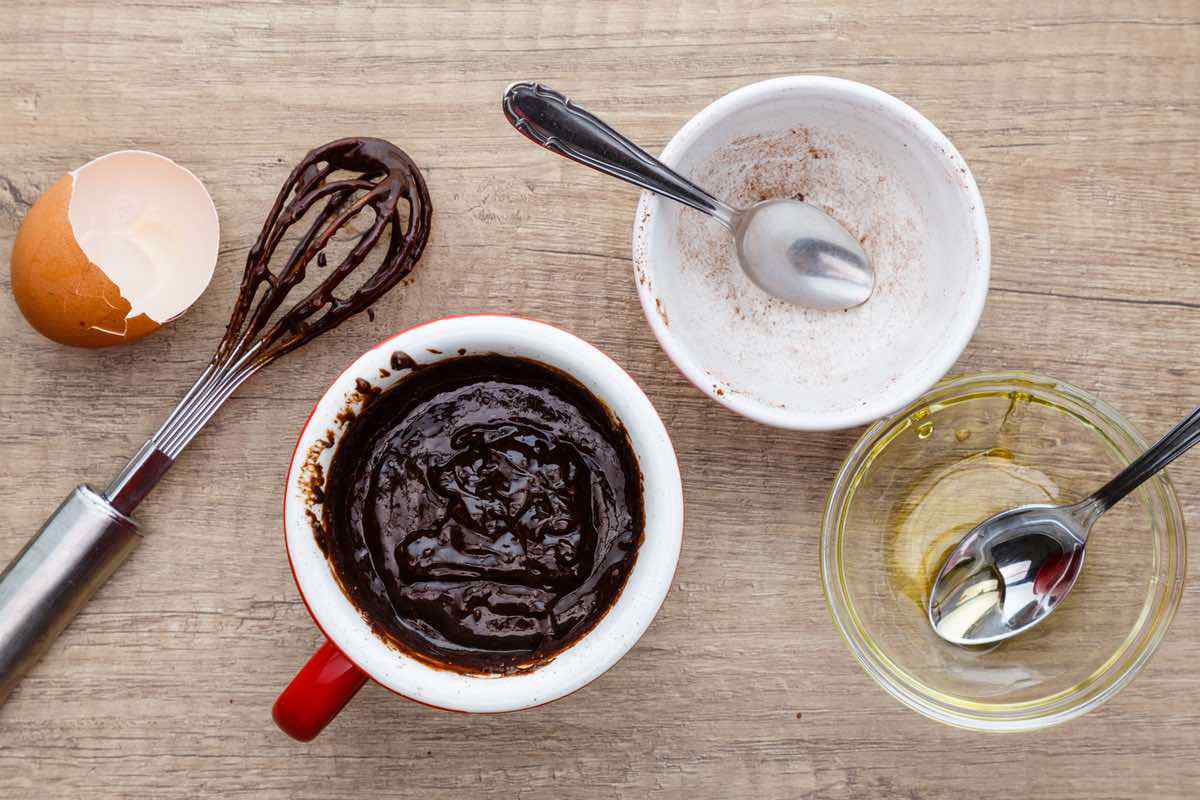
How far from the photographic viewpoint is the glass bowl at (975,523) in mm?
1122

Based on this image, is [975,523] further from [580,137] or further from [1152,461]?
[580,137]

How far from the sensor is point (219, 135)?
1201mm

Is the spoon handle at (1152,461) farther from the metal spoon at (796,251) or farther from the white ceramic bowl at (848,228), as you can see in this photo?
the metal spoon at (796,251)

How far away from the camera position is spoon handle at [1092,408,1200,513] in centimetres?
99

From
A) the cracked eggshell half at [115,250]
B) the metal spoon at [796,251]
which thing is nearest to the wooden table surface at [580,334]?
the cracked eggshell half at [115,250]

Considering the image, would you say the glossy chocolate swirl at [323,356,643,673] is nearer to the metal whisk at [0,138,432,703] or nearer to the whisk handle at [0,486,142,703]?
the metal whisk at [0,138,432,703]

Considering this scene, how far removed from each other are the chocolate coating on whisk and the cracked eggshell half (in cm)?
7

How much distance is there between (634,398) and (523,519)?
0.67 feet

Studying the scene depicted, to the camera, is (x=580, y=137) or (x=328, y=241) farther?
(x=328, y=241)

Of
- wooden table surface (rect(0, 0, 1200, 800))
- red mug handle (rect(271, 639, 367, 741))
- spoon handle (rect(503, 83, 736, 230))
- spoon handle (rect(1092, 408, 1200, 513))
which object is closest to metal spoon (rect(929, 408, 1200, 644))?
spoon handle (rect(1092, 408, 1200, 513))

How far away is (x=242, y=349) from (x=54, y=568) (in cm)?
36

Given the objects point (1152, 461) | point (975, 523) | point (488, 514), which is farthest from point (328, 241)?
point (1152, 461)

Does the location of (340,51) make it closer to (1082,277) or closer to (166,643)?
(166,643)

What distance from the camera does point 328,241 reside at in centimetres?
118
